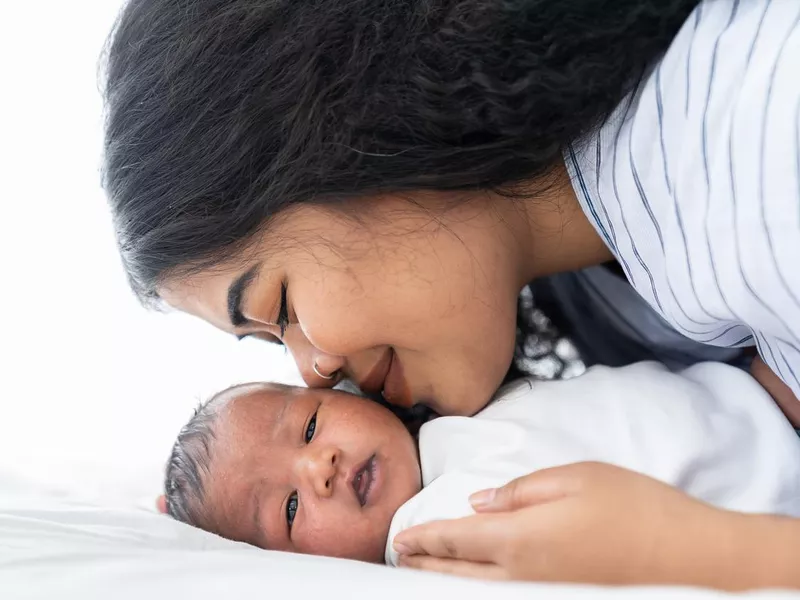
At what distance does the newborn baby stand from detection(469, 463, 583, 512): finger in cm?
12

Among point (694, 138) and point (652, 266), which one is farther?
point (652, 266)

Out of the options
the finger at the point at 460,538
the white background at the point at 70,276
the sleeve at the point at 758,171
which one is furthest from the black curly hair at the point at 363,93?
the white background at the point at 70,276

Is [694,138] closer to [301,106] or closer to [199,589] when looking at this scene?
[301,106]

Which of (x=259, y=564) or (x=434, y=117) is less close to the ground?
(x=434, y=117)

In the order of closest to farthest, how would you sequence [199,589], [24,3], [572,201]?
[199,589]
[572,201]
[24,3]

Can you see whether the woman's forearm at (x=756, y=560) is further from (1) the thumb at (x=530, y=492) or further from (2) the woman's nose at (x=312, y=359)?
(2) the woman's nose at (x=312, y=359)

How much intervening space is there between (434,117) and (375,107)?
6 cm

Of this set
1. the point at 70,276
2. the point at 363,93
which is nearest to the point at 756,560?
the point at 363,93

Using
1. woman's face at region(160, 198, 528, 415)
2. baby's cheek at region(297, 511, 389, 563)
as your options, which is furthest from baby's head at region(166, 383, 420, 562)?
woman's face at region(160, 198, 528, 415)

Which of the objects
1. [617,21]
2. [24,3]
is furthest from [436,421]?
[24,3]

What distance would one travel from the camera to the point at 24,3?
4.95 ft

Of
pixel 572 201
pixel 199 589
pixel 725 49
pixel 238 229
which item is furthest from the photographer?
pixel 572 201

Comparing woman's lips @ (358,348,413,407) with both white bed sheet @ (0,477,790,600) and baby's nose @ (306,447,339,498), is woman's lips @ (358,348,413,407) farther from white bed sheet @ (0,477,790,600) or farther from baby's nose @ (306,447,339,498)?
white bed sheet @ (0,477,790,600)

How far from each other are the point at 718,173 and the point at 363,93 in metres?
0.37
